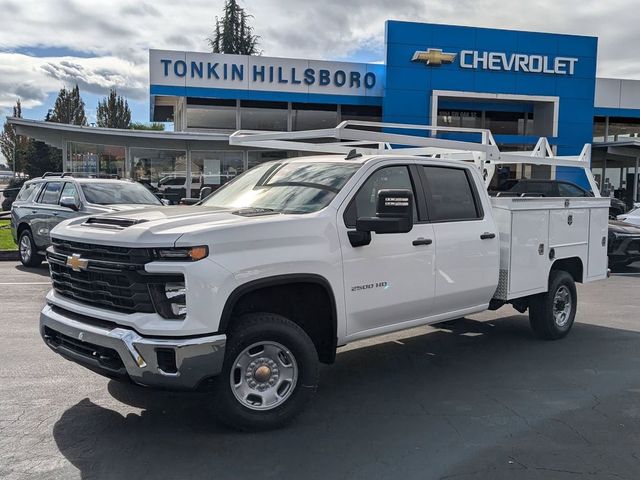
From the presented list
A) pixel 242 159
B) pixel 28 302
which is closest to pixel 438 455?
pixel 28 302

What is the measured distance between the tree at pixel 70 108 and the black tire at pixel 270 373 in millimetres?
53441

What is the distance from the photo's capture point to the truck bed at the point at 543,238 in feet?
20.1

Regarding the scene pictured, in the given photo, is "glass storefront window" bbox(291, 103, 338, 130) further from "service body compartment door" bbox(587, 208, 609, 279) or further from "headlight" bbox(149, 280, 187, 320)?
"headlight" bbox(149, 280, 187, 320)

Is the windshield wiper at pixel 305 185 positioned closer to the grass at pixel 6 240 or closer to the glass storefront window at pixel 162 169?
the grass at pixel 6 240

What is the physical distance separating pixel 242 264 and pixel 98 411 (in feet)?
5.68

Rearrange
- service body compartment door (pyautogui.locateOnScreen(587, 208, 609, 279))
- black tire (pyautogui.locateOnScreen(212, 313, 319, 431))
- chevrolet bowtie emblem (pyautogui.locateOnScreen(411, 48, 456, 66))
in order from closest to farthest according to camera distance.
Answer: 1. black tire (pyautogui.locateOnScreen(212, 313, 319, 431))
2. service body compartment door (pyautogui.locateOnScreen(587, 208, 609, 279))
3. chevrolet bowtie emblem (pyautogui.locateOnScreen(411, 48, 456, 66))

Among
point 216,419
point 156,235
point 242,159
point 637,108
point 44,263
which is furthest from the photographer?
point 637,108

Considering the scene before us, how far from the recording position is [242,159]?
913 inches

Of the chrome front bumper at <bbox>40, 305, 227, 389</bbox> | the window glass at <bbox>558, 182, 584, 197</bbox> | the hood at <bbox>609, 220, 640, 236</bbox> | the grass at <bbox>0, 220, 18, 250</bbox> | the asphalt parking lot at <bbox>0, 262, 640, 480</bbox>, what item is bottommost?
the asphalt parking lot at <bbox>0, 262, 640, 480</bbox>

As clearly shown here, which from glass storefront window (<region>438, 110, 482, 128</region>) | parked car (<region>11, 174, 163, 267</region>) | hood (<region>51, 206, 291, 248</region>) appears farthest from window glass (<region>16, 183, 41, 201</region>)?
glass storefront window (<region>438, 110, 482, 128</region>)

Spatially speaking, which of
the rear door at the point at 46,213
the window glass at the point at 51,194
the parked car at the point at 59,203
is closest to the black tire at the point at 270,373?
the parked car at the point at 59,203

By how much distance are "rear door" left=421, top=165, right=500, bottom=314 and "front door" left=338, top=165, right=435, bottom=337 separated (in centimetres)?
17

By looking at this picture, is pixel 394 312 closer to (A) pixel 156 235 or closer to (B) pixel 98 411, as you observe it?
(A) pixel 156 235

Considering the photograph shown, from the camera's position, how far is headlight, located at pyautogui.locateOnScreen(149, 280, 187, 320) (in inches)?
151
